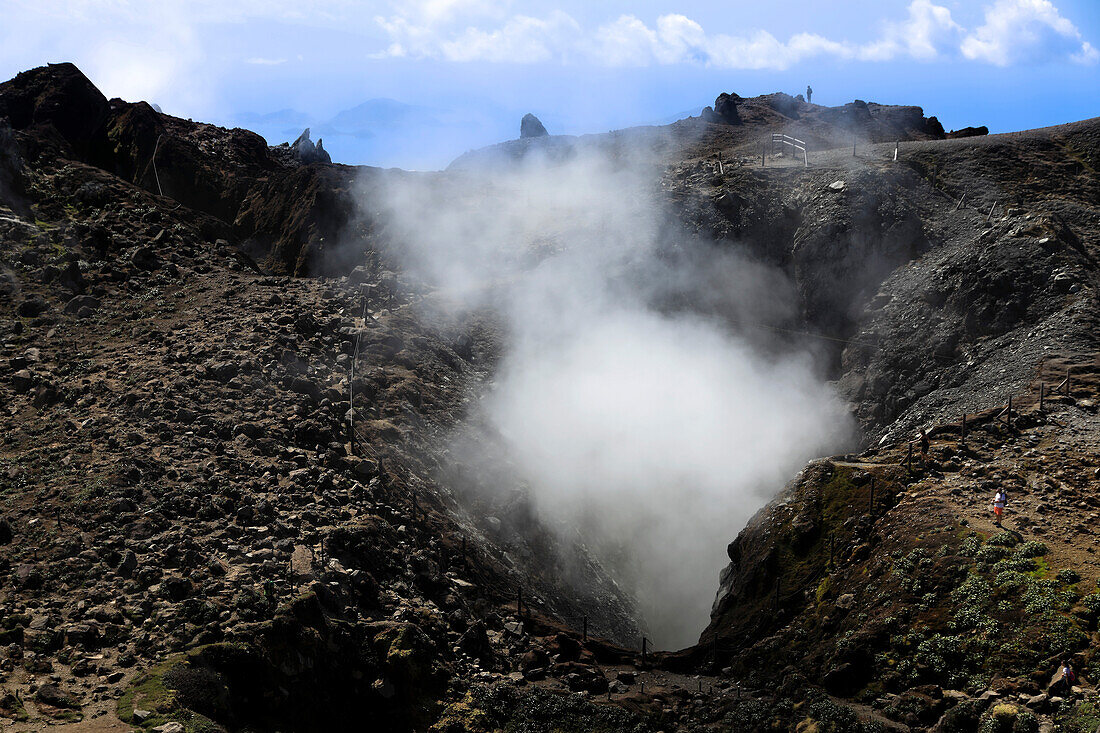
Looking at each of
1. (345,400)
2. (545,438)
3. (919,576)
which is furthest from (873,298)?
Answer: (345,400)

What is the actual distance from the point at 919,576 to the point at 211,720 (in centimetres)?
1999

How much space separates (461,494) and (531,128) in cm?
5001

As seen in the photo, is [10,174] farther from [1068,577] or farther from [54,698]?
[1068,577]

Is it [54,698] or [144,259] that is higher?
[144,259]

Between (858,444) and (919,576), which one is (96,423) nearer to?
(919,576)

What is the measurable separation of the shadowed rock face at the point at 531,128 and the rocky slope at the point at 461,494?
25.9m

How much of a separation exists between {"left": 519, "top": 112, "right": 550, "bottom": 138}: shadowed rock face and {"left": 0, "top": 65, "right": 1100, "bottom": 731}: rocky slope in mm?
25911

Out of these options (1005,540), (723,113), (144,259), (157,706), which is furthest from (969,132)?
(157,706)

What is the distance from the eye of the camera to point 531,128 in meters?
76.2

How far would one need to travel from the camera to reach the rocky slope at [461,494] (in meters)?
20.8

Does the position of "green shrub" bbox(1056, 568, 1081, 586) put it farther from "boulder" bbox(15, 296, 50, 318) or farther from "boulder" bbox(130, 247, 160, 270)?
"boulder" bbox(130, 247, 160, 270)

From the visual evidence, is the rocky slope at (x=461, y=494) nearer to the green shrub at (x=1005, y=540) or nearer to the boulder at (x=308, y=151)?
the green shrub at (x=1005, y=540)

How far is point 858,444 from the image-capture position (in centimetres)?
4256

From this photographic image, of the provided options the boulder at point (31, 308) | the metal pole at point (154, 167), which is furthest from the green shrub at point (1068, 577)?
the metal pole at point (154, 167)
